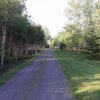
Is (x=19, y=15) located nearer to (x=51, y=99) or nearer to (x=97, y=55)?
(x=51, y=99)

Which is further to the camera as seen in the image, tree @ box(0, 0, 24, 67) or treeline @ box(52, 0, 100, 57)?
treeline @ box(52, 0, 100, 57)

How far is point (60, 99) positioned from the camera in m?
13.4

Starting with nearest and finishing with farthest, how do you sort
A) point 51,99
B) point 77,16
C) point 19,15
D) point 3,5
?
point 51,99
point 3,5
point 19,15
point 77,16

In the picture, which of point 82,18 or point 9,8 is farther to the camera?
point 82,18

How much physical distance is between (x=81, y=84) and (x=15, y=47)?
36740 millimetres

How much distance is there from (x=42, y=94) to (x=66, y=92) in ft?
4.49

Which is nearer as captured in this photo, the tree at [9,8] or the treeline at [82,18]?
the tree at [9,8]

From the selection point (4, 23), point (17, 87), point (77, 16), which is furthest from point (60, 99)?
point (77, 16)

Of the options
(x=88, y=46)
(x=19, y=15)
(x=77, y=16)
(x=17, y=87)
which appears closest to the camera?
(x=17, y=87)

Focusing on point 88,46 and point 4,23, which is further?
point 88,46

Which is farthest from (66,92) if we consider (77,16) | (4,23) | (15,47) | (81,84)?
(77,16)

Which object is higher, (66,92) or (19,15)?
(19,15)

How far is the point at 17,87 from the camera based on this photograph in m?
17.0

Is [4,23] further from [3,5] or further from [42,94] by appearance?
[42,94]
